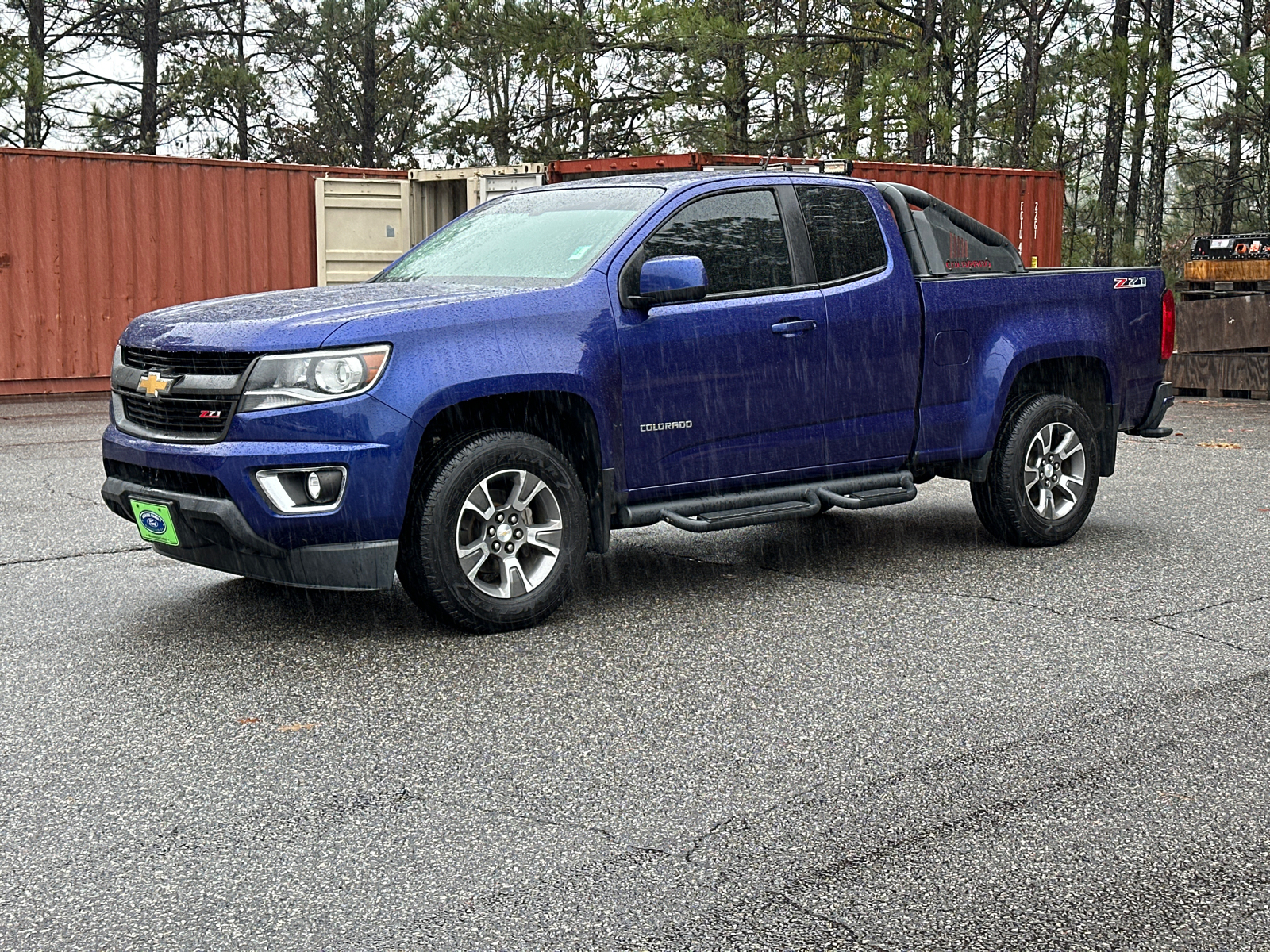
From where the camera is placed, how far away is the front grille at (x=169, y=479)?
221 inches

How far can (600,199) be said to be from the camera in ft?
22.8

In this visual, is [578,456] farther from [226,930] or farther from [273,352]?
[226,930]

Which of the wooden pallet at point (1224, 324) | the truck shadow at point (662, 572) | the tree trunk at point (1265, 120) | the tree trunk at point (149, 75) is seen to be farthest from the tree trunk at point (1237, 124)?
the tree trunk at point (149, 75)

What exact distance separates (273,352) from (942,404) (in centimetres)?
345

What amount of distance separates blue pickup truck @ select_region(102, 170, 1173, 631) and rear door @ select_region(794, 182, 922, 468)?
0.04 ft

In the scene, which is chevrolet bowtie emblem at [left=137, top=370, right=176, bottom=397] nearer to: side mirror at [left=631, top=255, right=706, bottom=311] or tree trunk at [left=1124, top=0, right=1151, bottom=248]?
side mirror at [left=631, top=255, right=706, bottom=311]

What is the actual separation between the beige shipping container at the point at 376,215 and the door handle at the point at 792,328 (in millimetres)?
11535

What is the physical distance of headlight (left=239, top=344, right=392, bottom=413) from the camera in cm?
554

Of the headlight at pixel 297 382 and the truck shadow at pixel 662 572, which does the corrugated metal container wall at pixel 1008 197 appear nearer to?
the truck shadow at pixel 662 572

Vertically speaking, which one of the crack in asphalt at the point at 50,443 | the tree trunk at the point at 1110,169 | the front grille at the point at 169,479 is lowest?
the crack in asphalt at the point at 50,443

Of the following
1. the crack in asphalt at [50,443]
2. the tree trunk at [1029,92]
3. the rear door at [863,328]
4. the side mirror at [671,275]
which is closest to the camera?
the side mirror at [671,275]

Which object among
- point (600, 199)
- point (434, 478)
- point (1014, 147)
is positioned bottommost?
point (434, 478)

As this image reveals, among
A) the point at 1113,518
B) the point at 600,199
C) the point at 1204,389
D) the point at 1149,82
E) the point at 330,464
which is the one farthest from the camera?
the point at 1149,82

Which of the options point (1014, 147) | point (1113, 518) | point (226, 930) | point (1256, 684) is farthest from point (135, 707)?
point (1014, 147)
